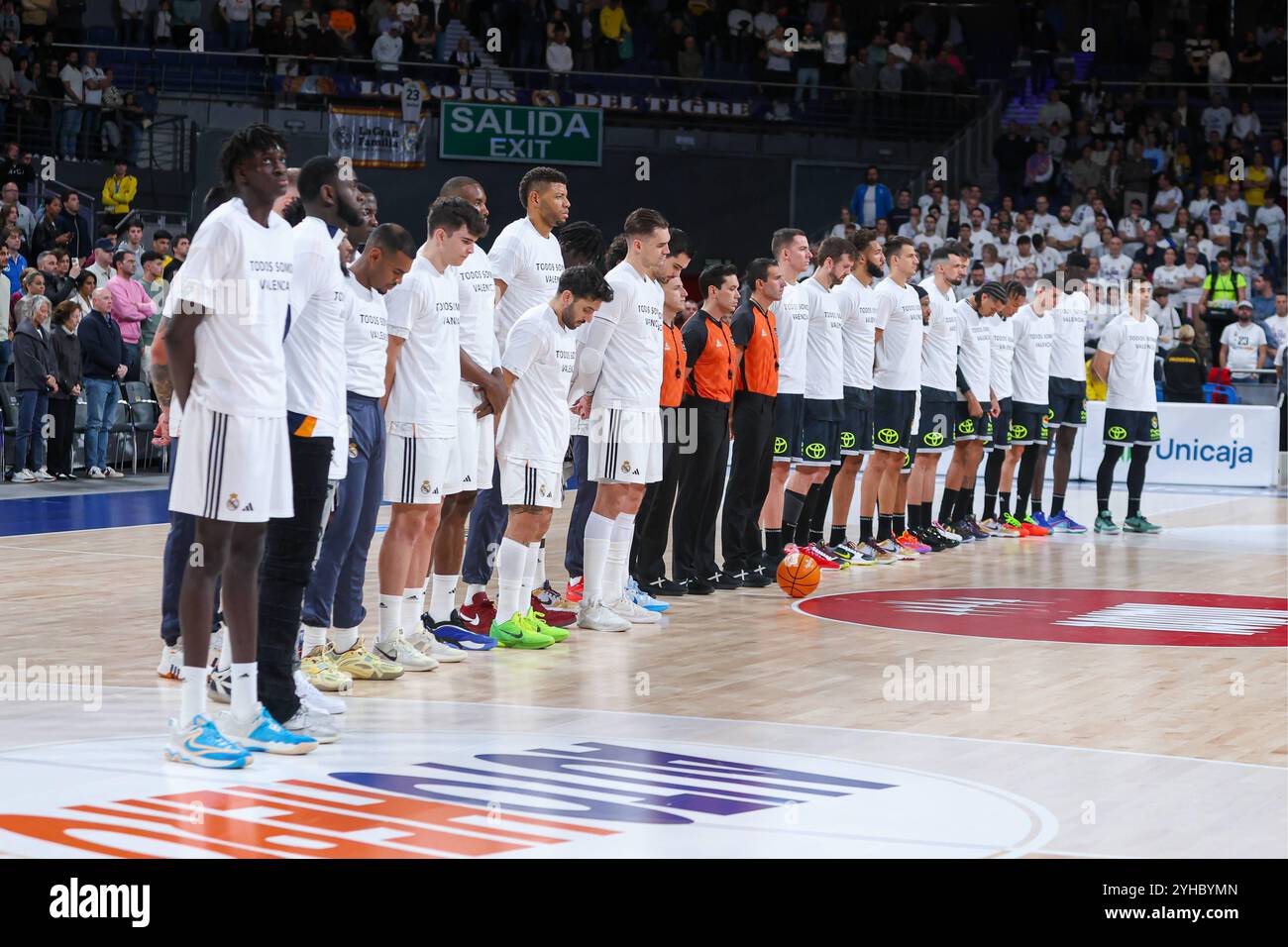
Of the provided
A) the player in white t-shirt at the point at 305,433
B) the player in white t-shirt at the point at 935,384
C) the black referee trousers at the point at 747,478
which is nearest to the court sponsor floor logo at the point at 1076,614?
the black referee trousers at the point at 747,478

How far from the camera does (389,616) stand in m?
7.77

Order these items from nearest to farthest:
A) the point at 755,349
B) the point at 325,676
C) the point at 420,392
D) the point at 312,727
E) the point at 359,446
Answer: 1. the point at 312,727
2. the point at 359,446
3. the point at 325,676
4. the point at 420,392
5. the point at 755,349

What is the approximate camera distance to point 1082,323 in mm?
15797

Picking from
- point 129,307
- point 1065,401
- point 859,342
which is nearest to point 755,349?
point 859,342

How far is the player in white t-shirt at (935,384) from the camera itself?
44.4 feet

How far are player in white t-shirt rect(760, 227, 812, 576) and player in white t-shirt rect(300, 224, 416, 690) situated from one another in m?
4.55

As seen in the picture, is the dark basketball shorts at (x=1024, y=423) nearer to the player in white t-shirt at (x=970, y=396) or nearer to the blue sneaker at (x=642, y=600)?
the player in white t-shirt at (x=970, y=396)

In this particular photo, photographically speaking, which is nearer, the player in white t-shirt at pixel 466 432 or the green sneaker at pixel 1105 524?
the player in white t-shirt at pixel 466 432

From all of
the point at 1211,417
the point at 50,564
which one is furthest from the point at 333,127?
the point at 50,564

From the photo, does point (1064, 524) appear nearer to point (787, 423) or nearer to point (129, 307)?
Answer: point (787, 423)

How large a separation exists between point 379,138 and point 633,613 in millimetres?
18043

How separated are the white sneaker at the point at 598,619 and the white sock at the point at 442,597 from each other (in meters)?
0.87

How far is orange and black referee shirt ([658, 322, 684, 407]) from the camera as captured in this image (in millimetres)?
10070
